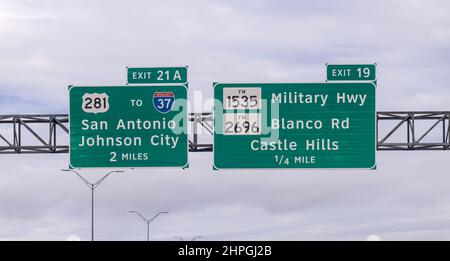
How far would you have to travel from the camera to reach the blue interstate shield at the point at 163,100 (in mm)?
34219

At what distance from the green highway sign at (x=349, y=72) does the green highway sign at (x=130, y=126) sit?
15.5 feet

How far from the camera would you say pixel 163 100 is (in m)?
34.2

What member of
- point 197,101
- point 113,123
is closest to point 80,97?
point 113,123

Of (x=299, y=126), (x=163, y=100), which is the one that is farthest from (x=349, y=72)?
(x=163, y=100)

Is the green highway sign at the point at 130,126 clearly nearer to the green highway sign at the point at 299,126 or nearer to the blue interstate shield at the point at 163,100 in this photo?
the blue interstate shield at the point at 163,100

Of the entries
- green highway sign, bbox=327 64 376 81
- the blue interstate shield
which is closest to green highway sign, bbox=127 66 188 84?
the blue interstate shield

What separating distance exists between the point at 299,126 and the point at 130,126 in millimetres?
5405

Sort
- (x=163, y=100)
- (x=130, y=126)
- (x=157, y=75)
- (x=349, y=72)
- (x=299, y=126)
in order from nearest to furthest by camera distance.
Answer: (x=299, y=126), (x=349, y=72), (x=157, y=75), (x=130, y=126), (x=163, y=100)

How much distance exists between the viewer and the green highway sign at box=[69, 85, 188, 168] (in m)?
34.0

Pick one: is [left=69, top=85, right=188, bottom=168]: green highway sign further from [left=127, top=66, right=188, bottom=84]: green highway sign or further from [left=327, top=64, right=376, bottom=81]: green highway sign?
[left=327, top=64, right=376, bottom=81]: green highway sign

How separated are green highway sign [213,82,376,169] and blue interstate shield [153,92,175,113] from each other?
146cm

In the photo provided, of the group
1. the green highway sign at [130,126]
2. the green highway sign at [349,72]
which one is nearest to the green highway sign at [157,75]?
the green highway sign at [130,126]

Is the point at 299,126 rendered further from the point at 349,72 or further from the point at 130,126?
the point at 130,126
